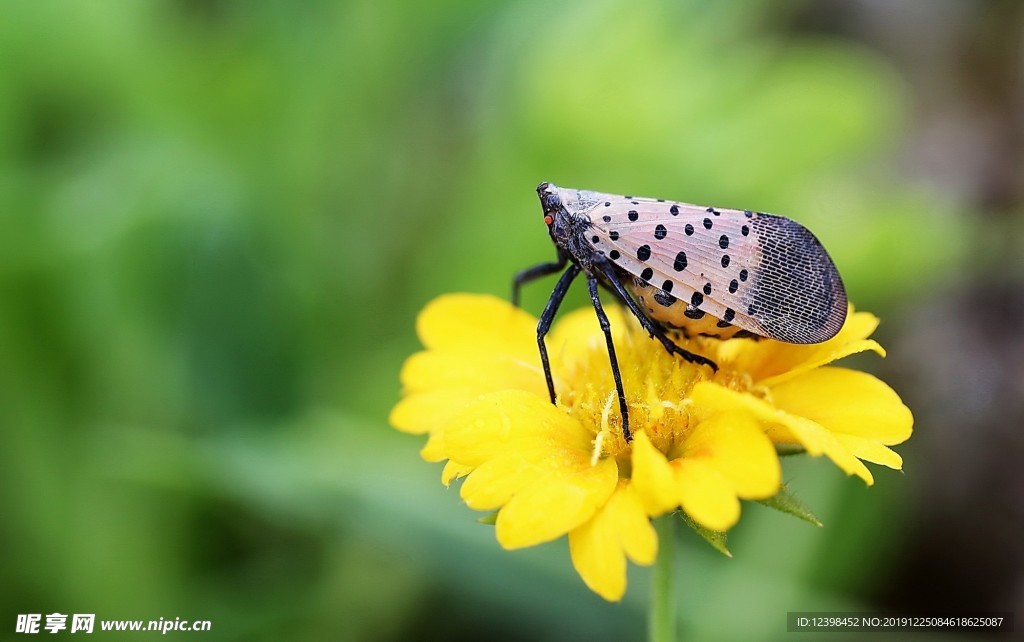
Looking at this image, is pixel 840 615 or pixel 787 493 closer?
pixel 787 493

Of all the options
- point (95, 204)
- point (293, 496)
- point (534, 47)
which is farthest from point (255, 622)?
point (534, 47)

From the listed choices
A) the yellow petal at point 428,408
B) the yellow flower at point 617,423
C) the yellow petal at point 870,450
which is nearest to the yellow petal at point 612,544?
the yellow flower at point 617,423

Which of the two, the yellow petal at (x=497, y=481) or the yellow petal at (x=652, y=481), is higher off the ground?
the yellow petal at (x=652, y=481)

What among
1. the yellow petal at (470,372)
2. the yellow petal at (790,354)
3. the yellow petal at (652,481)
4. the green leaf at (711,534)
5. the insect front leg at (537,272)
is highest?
the insect front leg at (537,272)

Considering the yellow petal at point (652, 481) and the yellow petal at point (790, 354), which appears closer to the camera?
the yellow petal at point (652, 481)

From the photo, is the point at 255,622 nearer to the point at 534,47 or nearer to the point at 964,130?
the point at 534,47

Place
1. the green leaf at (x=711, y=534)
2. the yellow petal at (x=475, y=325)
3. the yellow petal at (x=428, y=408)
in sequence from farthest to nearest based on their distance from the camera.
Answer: the yellow petal at (x=475, y=325)
the yellow petal at (x=428, y=408)
the green leaf at (x=711, y=534)

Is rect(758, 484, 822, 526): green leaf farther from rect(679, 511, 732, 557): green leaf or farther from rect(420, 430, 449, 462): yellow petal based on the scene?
rect(420, 430, 449, 462): yellow petal

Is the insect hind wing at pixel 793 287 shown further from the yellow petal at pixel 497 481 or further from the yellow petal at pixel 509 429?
the yellow petal at pixel 497 481
